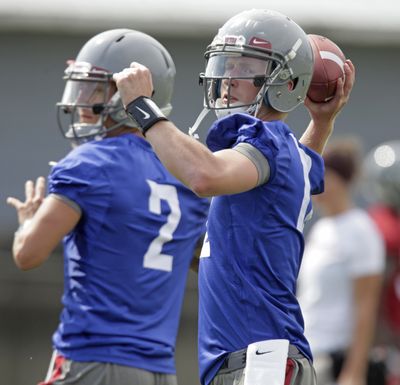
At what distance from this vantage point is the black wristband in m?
4.32

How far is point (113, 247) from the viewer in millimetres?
5387

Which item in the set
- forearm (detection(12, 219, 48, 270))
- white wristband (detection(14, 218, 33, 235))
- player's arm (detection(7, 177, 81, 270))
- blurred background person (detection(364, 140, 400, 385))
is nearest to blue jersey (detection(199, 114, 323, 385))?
player's arm (detection(7, 177, 81, 270))

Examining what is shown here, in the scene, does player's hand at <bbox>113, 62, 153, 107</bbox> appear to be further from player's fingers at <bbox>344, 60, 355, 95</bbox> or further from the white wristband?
the white wristband

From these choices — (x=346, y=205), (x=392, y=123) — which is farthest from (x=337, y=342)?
(x=392, y=123)

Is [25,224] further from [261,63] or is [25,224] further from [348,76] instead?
[348,76]

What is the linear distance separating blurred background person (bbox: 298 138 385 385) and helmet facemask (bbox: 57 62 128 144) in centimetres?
256

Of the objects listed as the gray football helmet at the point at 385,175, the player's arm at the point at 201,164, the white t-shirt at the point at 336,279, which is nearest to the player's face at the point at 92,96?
the player's arm at the point at 201,164

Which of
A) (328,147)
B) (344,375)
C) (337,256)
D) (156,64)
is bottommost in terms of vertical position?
(344,375)

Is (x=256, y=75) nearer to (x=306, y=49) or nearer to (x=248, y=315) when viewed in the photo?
(x=306, y=49)

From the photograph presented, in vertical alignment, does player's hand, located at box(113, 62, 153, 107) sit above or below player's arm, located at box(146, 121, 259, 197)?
above

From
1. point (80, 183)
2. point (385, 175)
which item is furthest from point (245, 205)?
point (385, 175)

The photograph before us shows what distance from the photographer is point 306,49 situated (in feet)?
15.9

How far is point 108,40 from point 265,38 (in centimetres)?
132

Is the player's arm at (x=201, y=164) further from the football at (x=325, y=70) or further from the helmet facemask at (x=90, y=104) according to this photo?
the helmet facemask at (x=90, y=104)
